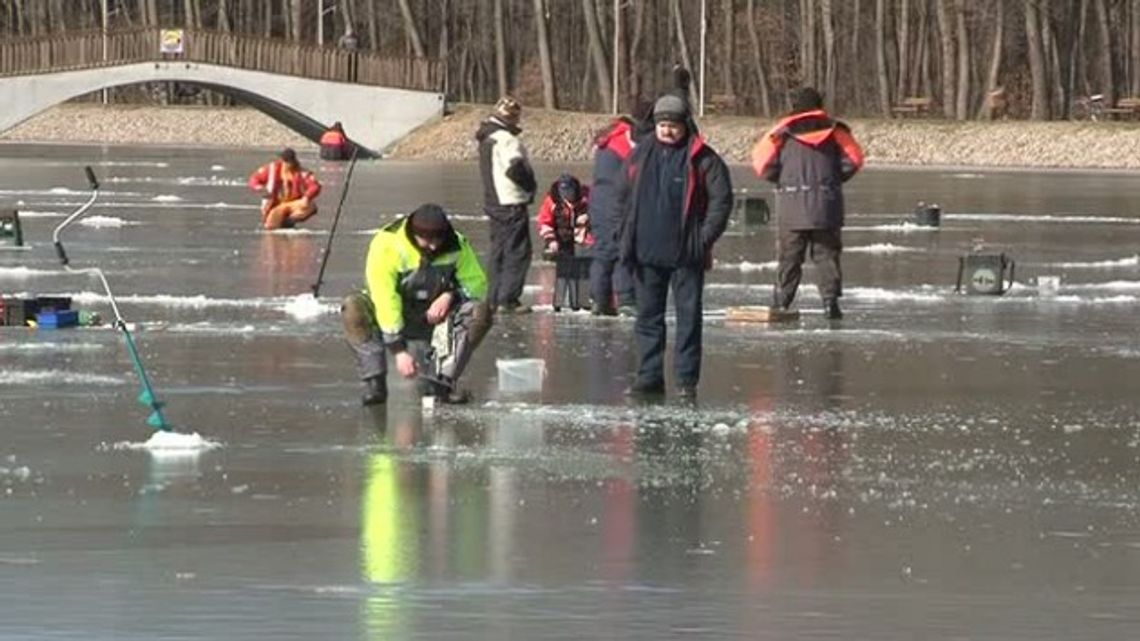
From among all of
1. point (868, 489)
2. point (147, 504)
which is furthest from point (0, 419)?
point (868, 489)

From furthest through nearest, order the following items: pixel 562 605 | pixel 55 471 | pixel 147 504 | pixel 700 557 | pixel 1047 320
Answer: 1. pixel 1047 320
2. pixel 55 471
3. pixel 147 504
4. pixel 700 557
5. pixel 562 605

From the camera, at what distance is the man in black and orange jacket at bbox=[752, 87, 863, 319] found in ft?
70.6

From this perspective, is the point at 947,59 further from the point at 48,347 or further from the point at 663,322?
the point at 663,322

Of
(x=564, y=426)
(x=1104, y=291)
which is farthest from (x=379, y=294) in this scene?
(x=1104, y=291)

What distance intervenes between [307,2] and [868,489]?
119 metres

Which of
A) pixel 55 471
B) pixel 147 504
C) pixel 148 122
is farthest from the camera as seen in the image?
pixel 148 122

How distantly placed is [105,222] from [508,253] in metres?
14.9

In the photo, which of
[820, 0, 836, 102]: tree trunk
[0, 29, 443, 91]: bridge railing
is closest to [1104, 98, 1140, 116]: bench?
[820, 0, 836, 102]: tree trunk

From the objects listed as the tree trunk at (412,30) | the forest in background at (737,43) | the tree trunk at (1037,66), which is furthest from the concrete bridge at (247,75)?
the tree trunk at (1037,66)

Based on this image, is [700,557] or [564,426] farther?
[564,426]

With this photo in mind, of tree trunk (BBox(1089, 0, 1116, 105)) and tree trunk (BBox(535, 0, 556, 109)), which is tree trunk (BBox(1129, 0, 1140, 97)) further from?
tree trunk (BBox(535, 0, 556, 109))

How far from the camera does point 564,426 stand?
14.7 metres

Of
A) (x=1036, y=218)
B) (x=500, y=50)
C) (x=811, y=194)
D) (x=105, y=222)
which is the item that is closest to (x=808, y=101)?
(x=811, y=194)

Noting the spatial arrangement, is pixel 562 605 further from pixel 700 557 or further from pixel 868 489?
pixel 868 489
